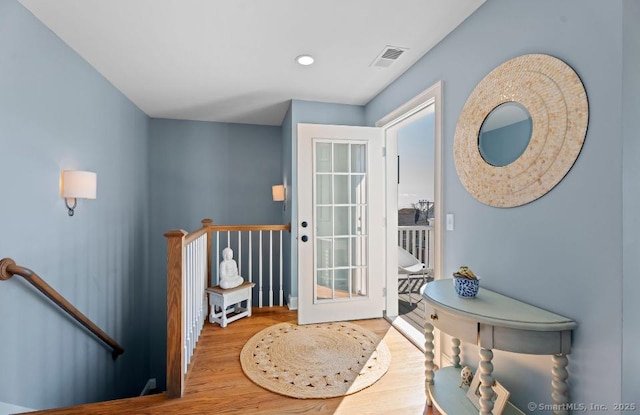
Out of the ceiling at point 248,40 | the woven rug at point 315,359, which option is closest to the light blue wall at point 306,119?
the ceiling at point 248,40

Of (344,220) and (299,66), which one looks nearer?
(299,66)

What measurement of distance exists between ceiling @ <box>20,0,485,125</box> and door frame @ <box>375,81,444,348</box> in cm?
34

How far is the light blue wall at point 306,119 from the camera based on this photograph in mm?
3277

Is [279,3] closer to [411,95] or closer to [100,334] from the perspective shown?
[411,95]

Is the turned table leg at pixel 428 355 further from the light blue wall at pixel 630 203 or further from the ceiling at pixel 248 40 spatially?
the ceiling at pixel 248 40

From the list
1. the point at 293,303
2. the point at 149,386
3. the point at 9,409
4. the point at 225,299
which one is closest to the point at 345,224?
the point at 293,303

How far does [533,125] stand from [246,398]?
2.24 meters

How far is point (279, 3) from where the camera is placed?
67.1 inches

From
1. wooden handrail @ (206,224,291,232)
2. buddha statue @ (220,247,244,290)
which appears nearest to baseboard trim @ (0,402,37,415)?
buddha statue @ (220,247,244,290)

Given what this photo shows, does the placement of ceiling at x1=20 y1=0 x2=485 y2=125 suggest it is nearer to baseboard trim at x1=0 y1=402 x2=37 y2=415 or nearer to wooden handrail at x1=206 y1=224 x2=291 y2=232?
wooden handrail at x1=206 y1=224 x2=291 y2=232

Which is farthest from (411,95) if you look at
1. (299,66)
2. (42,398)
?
(42,398)

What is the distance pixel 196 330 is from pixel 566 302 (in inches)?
99.9

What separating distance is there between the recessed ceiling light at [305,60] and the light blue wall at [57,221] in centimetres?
174

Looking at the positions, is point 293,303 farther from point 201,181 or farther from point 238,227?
point 201,181
